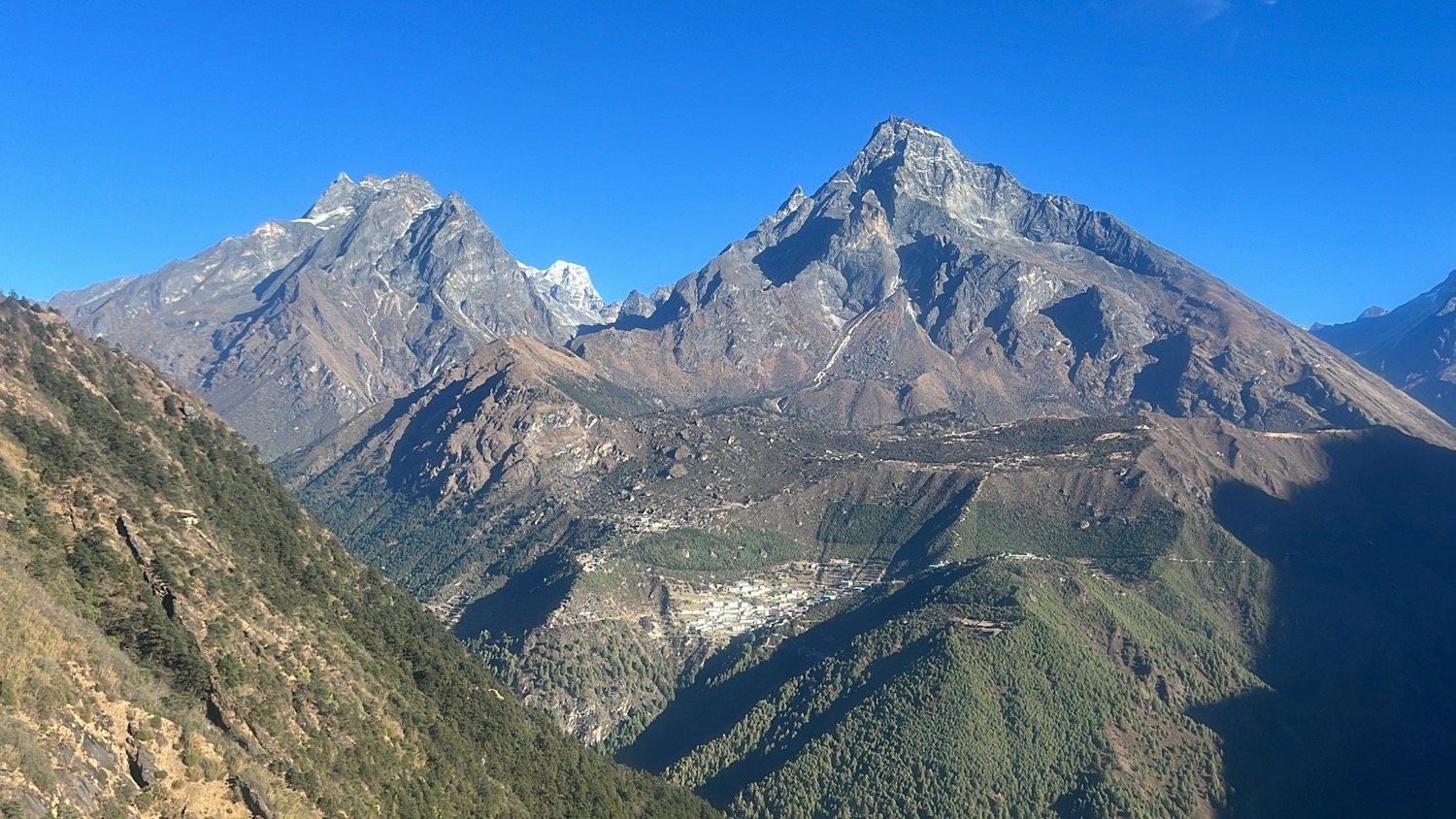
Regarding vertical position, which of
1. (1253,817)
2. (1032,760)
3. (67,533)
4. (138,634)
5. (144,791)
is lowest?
(1253,817)

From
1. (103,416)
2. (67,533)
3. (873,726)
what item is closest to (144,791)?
(67,533)

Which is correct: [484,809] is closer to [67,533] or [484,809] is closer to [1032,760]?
[67,533]

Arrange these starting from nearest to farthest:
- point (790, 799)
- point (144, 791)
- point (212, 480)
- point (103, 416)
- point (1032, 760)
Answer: point (144, 791), point (103, 416), point (212, 480), point (790, 799), point (1032, 760)

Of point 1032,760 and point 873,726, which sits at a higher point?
point 873,726

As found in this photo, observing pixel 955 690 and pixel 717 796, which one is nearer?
pixel 717 796

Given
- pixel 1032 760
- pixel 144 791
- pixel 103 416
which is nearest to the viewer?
pixel 144 791

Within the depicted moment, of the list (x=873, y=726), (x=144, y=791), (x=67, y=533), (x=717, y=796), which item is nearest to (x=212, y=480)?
(x=67, y=533)
